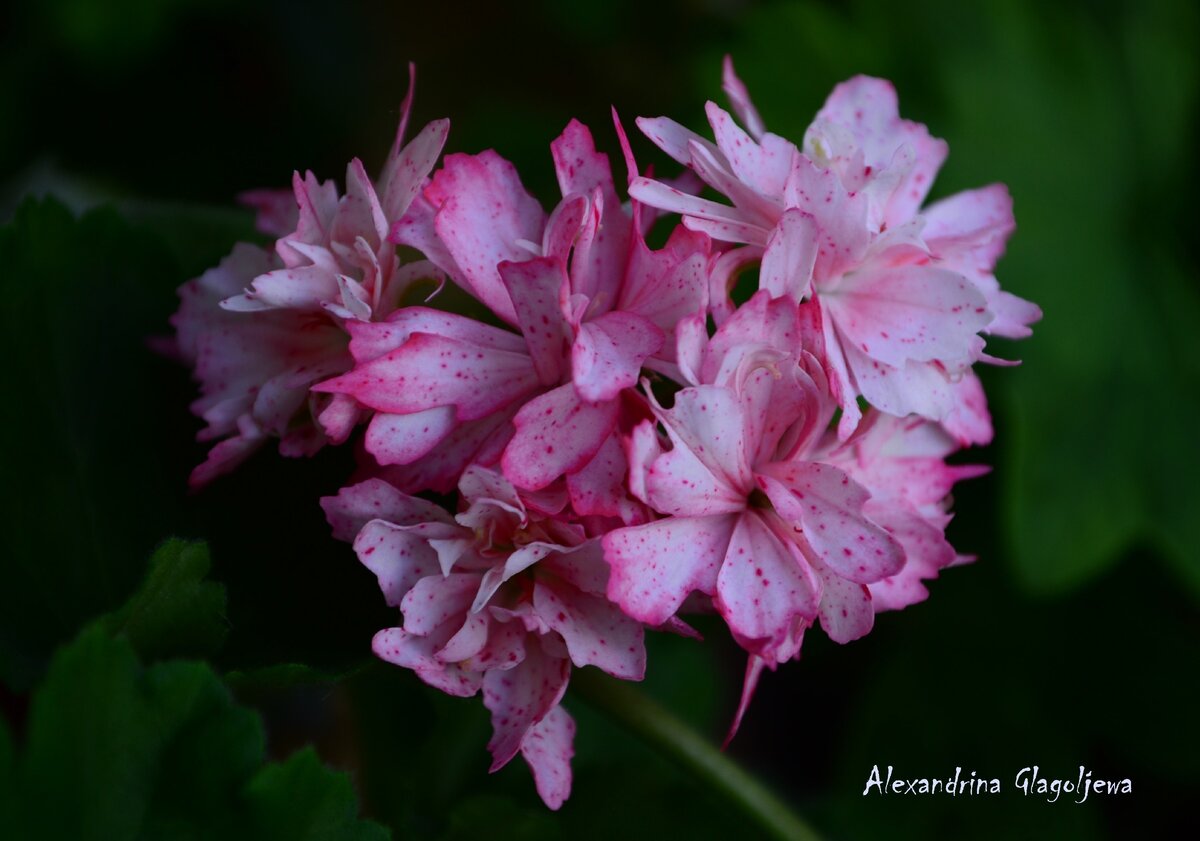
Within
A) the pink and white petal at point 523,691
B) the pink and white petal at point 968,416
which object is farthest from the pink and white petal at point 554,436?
the pink and white petal at point 968,416

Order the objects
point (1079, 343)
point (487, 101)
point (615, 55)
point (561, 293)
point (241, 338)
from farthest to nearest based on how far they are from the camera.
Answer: point (615, 55), point (487, 101), point (1079, 343), point (241, 338), point (561, 293)

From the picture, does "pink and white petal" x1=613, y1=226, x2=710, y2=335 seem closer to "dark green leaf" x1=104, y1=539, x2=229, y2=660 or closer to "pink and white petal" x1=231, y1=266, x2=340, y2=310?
"pink and white petal" x1=231, y1=266, x2=340, y2=310

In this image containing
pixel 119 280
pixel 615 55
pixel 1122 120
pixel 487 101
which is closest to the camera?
pixel 119 280

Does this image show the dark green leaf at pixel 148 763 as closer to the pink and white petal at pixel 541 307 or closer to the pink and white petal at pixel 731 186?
the pink and white petal at pixel 541 307

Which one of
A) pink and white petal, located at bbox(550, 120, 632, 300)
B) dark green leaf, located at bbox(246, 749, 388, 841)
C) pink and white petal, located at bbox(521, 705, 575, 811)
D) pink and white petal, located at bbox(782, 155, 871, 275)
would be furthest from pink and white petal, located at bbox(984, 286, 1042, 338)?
dark green leaf, located at bbox(246, 749, 388, 841)

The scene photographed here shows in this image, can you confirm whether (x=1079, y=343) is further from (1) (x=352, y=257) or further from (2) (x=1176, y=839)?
(1) (x=352, y=257)

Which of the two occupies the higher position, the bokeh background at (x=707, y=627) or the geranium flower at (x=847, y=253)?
the geranium flower at (x=847, y=253)

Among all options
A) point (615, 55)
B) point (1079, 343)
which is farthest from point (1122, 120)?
point (615, 55)
